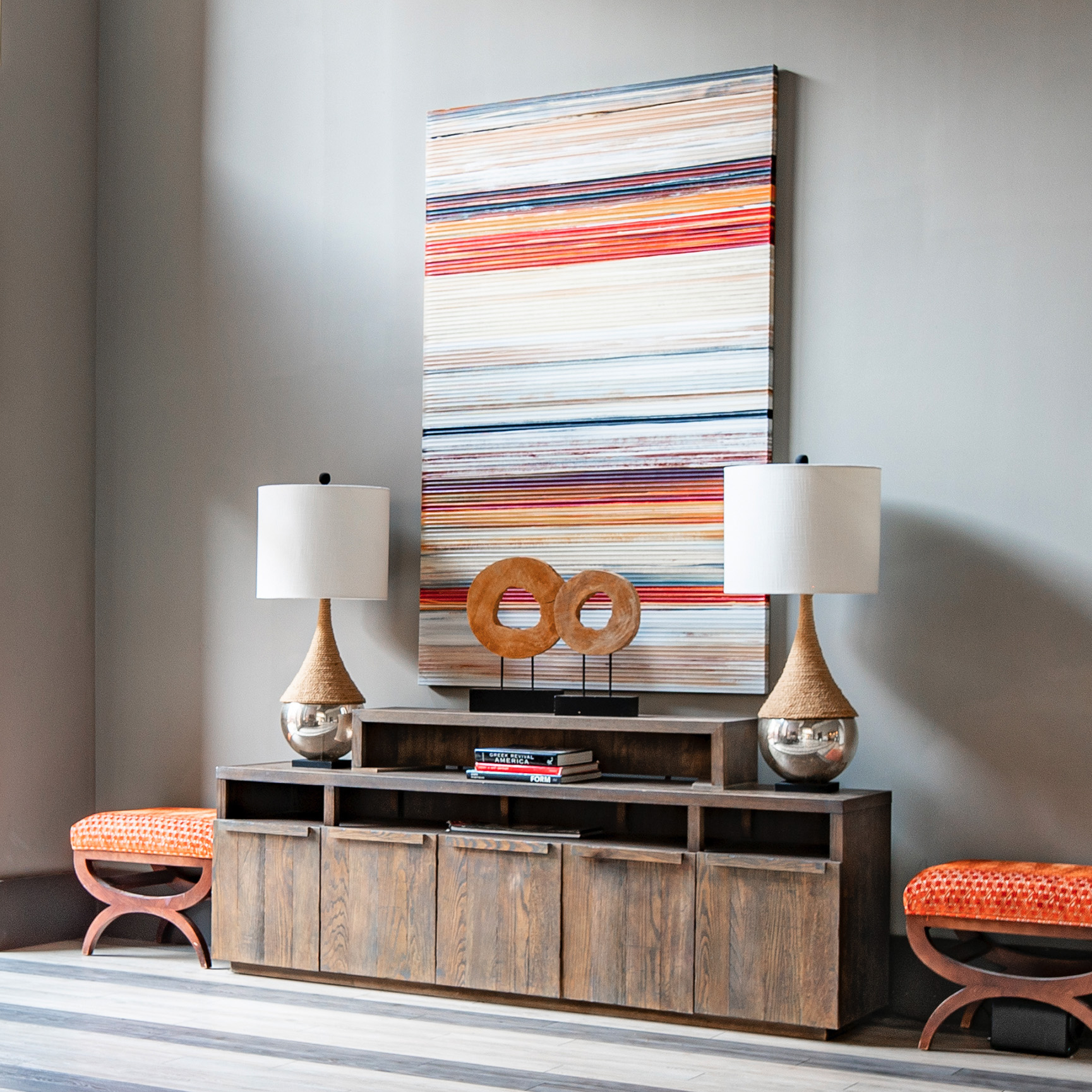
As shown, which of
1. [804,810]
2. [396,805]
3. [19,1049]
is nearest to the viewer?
[19,1049]

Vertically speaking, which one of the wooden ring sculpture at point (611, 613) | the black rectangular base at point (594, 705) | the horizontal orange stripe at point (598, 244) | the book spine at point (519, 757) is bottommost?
the book spine at point (519, 757)

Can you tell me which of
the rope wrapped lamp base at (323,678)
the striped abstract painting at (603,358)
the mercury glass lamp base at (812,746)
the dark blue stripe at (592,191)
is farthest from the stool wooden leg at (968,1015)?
the dark blue stripe at (592,191)

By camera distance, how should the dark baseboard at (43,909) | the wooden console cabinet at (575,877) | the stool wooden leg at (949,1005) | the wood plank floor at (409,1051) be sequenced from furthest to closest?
the dark baseboard at (43,909), the wooden console cabinet at (575,877), the stool wooden leg at (949,1005), the wood plank floor at (409,1051)

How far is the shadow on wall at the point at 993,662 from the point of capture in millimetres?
3869

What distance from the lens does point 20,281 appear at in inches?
200

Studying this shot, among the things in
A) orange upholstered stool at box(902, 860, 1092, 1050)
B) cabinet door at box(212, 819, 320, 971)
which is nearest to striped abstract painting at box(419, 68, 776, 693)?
cabinet door at box(212, 819, 320, 971)

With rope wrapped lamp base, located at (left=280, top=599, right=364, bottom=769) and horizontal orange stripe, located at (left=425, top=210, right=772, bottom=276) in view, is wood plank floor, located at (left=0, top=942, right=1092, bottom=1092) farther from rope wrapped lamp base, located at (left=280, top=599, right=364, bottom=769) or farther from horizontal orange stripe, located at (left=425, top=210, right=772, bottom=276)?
horizontal orange stripe, located at (left=425, top=210, right=772, bottom=276)

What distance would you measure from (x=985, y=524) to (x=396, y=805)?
6.54 ft

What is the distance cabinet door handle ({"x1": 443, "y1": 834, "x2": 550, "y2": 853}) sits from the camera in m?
4.00

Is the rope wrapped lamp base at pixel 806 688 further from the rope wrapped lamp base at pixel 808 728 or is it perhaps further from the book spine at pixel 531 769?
the book spine at pixel 531 769

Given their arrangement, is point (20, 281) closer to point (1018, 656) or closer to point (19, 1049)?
point (19, 1049)

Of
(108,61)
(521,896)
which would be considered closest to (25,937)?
(521,896)

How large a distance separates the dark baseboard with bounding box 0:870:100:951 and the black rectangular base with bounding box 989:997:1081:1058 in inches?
121

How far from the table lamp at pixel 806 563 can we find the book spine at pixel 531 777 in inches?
20.8
